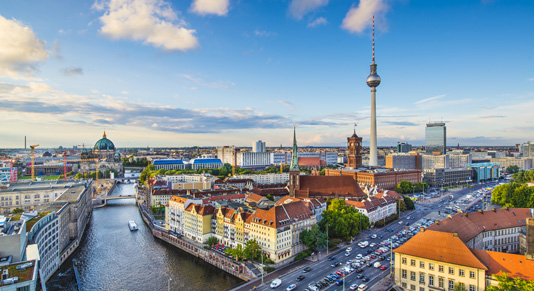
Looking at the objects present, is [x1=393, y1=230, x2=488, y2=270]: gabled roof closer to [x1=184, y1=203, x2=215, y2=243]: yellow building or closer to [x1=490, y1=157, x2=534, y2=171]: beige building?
[x1=184, y1=203, x2=215, y2=243]: yellow building

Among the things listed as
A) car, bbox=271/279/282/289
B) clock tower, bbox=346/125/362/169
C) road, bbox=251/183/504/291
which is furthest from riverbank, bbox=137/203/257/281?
clock tower, bbox=346/125/362/169

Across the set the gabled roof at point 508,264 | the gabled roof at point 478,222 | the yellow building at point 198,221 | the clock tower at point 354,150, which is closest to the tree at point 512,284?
the gabled roof at point 508,264

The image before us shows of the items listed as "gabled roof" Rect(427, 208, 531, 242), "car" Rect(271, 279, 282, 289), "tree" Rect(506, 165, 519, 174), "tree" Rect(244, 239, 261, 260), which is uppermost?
"gabled roof" Rect(427, 208, 531, 242)

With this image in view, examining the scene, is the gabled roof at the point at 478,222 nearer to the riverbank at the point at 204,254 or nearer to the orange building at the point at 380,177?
the riverbank at the point at 204,254

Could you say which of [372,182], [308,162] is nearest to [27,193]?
[372,182]

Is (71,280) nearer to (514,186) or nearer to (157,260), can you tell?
(157,260)

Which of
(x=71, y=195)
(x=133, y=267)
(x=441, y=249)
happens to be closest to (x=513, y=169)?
(x=441, y=249)
